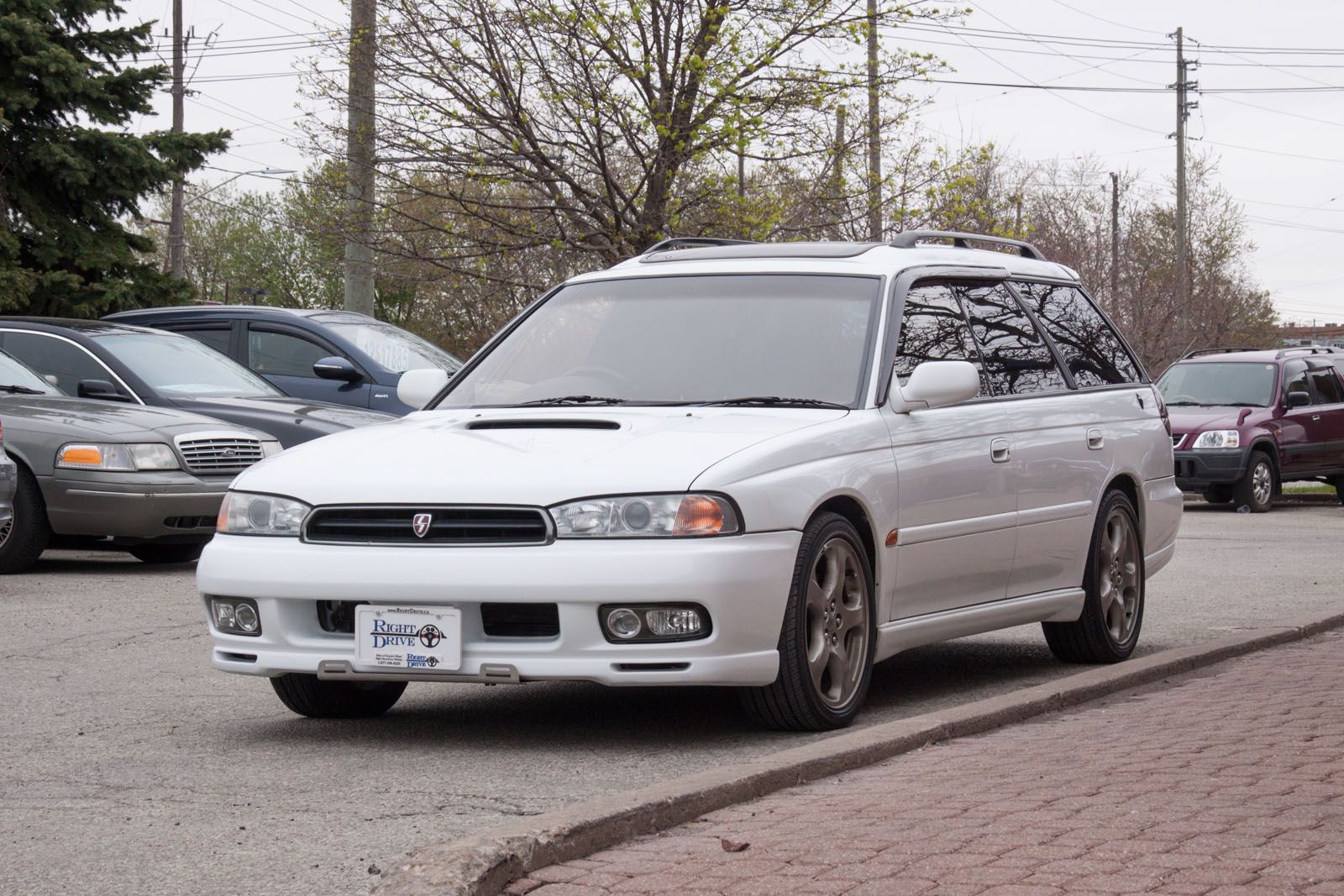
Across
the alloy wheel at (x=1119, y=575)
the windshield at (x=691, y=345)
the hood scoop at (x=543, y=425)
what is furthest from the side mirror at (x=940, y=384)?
the alloy wheel at (x=1119, y=575)

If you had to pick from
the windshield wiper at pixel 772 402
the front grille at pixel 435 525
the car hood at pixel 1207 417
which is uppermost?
the windshield wiper at pixel 772 402

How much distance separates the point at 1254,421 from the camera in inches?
893

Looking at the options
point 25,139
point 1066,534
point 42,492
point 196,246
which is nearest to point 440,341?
point 196,246

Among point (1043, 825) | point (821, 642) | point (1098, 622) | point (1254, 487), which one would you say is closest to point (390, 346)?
point (1098, 622)

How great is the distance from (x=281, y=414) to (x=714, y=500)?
27.4 ft

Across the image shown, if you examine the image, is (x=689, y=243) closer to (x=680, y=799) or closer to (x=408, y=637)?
(x=408, y=637)

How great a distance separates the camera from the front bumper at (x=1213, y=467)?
22141mm

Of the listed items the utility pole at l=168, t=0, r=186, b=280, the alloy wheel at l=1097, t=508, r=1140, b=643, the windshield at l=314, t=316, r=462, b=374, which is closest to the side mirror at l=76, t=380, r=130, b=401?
the windshield at l=314, t=316, r=462, b=374

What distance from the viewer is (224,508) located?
6.56 m

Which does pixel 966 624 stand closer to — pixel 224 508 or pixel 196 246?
pixel 224 508

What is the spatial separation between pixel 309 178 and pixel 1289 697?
18.3 meters

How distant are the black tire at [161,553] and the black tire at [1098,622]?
7028 millimetres

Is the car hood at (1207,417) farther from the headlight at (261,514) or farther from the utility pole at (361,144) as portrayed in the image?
the headlight at (261,514)

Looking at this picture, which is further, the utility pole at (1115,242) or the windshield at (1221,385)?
the utility pole at (1115,242)
